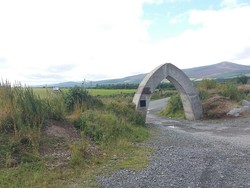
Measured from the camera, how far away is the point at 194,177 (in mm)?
5953

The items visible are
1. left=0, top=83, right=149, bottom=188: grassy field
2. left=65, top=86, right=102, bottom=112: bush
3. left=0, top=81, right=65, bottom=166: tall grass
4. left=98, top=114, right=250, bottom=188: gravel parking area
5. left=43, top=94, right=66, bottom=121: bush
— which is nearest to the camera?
left=98, top=114, right=250, bottom=188: gravel parking area

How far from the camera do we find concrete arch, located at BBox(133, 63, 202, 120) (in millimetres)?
15954

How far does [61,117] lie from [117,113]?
12.9 feet

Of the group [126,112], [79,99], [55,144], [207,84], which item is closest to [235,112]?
[207,84]

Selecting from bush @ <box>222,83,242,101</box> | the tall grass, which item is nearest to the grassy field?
the tall grass

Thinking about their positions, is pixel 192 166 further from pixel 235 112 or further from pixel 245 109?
pixel 245 109

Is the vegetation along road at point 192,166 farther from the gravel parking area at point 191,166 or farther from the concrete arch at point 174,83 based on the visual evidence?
the concrete arch at point 174,83

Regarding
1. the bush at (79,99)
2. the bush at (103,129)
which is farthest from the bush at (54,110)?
the bush at (79,99)

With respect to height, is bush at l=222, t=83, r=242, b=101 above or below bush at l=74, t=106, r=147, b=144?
above

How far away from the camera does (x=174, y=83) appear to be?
1731 centimetres

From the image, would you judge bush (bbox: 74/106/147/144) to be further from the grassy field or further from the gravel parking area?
the gravel parking area

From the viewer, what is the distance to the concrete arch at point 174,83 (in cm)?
1595

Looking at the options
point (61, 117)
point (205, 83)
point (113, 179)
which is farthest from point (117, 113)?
point (205, 83)

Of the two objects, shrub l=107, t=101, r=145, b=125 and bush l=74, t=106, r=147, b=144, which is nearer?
bush l=74, t=106, r=147, b=144
